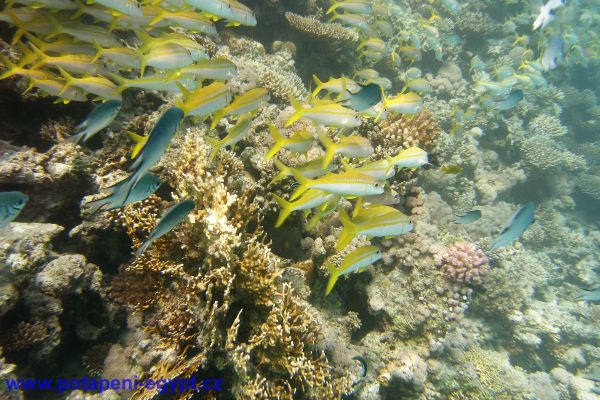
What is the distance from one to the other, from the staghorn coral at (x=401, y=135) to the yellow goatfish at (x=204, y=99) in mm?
3666

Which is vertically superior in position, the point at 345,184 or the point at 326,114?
the point at 326,114

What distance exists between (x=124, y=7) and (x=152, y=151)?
290 cm

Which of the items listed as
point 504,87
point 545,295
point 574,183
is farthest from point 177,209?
point 574,183

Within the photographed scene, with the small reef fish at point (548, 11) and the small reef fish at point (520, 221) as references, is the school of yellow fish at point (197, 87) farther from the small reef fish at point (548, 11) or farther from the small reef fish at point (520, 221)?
the small reef fish at point (548, 11)

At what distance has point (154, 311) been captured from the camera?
359cm

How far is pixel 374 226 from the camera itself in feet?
10.6

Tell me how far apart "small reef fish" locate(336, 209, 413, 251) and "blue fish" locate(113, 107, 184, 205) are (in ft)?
5.72

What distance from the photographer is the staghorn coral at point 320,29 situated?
8922mm

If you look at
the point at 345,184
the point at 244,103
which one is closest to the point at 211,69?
the point at 244,103

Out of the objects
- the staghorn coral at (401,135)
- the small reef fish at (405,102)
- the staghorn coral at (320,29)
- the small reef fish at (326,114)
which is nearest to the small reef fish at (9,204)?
the small reef fish at (326,114)

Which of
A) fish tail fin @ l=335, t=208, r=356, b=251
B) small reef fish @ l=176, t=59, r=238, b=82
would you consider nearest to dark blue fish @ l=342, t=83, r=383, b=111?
small reef fish @ l=176, t=59, r=238, b=82

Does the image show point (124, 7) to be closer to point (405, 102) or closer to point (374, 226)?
point (374, 226)

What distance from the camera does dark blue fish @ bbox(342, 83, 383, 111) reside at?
438 centimetres

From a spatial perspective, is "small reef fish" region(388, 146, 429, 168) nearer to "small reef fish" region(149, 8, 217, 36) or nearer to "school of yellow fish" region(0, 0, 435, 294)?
"school of yellow fish" region(0, 0, 435, 294)
